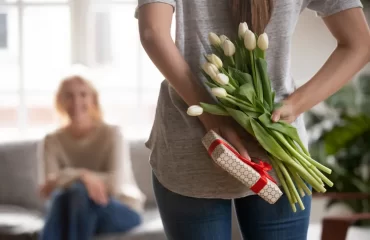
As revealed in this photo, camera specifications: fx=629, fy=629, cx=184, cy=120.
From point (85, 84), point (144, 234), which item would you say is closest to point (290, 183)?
point (144, 234)

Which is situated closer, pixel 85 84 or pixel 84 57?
pixel 85 84

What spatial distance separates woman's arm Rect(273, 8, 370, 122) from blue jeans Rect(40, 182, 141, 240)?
2026 mm

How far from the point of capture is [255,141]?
1142 millimetres

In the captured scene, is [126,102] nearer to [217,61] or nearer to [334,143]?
[334,143]

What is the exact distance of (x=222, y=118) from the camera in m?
1.12

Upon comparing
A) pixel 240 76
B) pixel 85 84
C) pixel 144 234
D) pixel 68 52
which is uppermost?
pixel 240 76

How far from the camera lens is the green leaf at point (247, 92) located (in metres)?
1.09

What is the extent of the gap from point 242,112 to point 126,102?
3071mm

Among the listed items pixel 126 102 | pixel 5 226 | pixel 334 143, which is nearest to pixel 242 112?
pixel 5 226

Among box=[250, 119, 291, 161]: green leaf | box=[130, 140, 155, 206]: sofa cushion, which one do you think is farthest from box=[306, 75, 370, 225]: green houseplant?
box=[250, 119, 291, 161]: green leaf

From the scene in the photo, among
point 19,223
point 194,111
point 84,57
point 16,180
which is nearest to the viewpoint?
point 194,111

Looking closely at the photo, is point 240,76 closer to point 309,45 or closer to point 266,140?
point 266,140

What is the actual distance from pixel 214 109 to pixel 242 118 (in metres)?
0.05

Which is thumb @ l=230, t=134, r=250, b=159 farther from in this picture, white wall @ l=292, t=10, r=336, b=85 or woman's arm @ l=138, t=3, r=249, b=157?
white wall @ l=292, t=10, r=336, b=85
